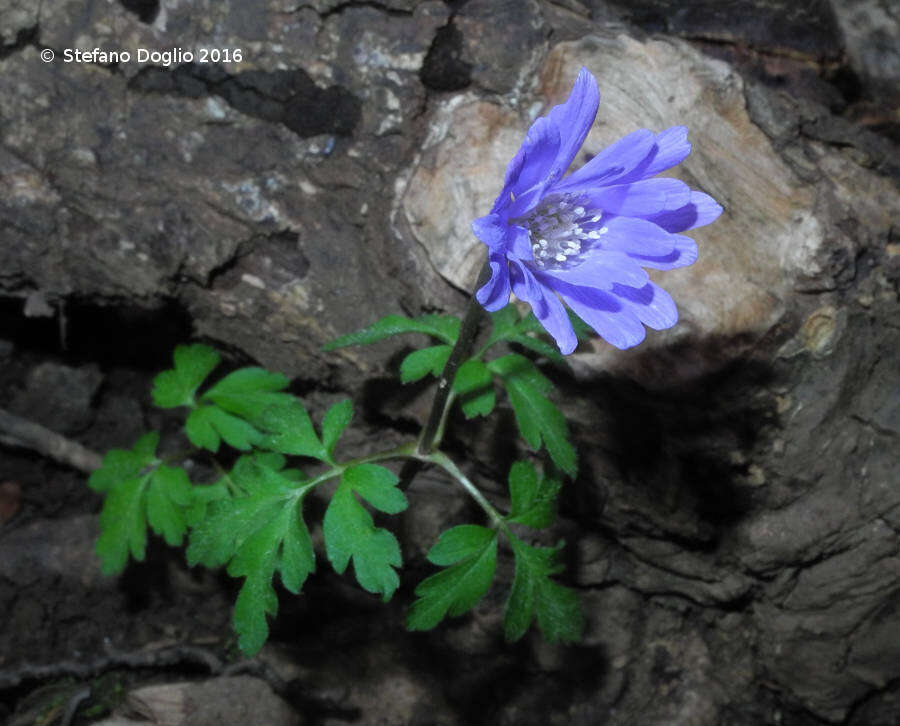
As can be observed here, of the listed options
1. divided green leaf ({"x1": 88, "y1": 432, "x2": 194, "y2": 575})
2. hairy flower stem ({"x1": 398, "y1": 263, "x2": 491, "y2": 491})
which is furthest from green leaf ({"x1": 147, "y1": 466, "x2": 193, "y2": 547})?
hairy flower stem ({"x1": 398, "y1": 263, "x2": 491, "y2": 491})

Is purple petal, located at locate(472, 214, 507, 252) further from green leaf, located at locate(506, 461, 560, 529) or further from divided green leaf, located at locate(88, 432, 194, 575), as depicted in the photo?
divided green leaf, located at locate(88, 432, 194, 575)

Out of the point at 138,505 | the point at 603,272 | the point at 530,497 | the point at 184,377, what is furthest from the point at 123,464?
the point at 603,272

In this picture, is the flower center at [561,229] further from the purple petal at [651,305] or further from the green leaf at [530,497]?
the green leaf at [530,497]

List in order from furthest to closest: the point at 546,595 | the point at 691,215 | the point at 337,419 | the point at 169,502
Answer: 1. the point at 169,502
2. the point at 337,419
3. the point at 546,595
4. the point at 691,215

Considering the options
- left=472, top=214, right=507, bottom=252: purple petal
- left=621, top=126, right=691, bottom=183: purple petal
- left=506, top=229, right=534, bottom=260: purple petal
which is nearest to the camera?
left=472, top=214, right=507, bottom=252: purple petal

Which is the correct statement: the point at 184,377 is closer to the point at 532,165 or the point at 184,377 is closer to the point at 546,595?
the point at 546,595

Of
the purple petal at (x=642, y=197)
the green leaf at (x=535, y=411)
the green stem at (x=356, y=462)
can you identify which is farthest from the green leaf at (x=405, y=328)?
the purple petal at (x=642, y=197)

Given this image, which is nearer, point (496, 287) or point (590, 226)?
point (496, 287)
